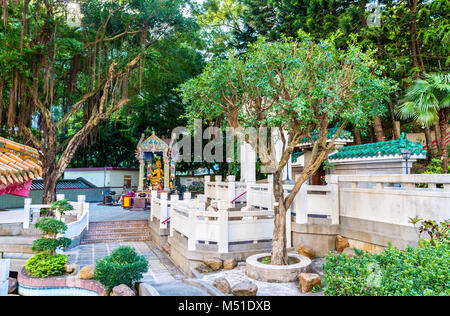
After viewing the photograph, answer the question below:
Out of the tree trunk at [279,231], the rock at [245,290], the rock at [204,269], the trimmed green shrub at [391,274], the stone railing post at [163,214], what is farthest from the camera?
the stone railing post at [163,214]

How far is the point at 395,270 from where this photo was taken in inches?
144

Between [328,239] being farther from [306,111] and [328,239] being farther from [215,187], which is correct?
[215,187]

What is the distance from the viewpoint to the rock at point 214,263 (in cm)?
677

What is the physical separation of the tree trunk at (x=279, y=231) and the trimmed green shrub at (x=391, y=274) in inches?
87.8

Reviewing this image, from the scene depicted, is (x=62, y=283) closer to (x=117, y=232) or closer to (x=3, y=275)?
(x=3, y=275)

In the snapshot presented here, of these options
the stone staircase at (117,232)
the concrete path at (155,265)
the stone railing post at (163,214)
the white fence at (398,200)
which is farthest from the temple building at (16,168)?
the stone staircase at (117,232)

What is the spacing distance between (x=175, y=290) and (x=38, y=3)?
13.1 metres

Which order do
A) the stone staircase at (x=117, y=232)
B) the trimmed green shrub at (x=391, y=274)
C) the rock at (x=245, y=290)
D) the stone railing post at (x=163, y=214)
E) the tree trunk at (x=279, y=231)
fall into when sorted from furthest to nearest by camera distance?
1. the stone staircase at (x=117, y=232)
2. the stone railing post at (x=163, y=214)
3. the tree trunk at (x=279, y=231)
4. the rock at (x=245, y=290)
5. the trimmed green shrub at (x=391, y=274)

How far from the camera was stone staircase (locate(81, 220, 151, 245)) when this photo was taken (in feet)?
36.9

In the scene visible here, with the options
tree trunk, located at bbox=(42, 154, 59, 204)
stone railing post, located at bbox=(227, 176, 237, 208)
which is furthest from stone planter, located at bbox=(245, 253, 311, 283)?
tree trunk, located at bbox=(42, 154, 59, 204)

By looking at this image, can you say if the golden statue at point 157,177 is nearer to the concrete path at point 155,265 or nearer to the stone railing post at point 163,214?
the concrete path at point 155,265

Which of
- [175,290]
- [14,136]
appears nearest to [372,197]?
[175,290]

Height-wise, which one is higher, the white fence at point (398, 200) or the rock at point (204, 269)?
the white fence at point (398, 200)

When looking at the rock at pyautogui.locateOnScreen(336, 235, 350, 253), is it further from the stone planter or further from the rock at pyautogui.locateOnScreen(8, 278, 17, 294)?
the rock at pyautogui.locateOnScreen(8, 278, 17, 294)
